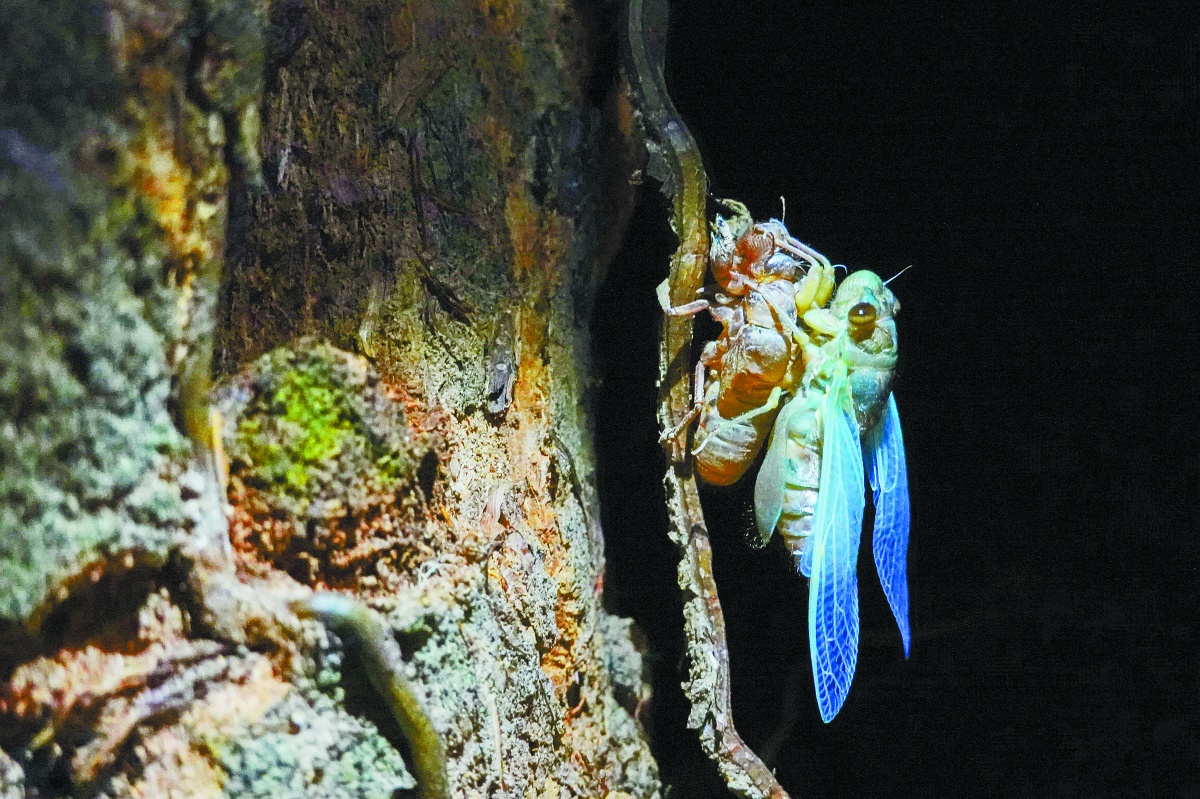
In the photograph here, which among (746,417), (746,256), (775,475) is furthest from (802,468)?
(746,256)

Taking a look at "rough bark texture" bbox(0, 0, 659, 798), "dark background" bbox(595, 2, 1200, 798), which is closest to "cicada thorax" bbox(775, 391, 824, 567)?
"dark background" bbox(595, 2, 1200, 798)

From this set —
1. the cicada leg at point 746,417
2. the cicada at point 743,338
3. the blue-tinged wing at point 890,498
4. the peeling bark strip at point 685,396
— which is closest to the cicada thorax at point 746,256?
the cicada at point 743,338

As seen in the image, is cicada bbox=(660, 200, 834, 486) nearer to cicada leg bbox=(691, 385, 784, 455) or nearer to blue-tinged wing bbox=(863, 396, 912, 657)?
cicada leg bbox=(691, 385, 784, 455)

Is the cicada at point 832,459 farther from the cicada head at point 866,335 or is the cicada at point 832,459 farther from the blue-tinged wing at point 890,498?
the blue-tinged wing at point 890,498

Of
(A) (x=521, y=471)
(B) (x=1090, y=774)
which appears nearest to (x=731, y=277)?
(A) (x=521, y=471)

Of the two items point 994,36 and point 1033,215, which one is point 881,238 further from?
point 994,36
